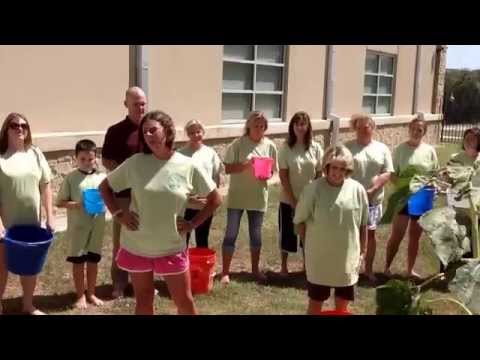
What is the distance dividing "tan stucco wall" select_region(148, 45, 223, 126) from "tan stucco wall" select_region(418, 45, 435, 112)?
1044 cm

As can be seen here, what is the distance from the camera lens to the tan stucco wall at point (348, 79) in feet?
44.0

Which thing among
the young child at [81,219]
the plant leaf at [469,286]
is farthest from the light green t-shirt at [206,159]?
the plant leaf at [469,286]

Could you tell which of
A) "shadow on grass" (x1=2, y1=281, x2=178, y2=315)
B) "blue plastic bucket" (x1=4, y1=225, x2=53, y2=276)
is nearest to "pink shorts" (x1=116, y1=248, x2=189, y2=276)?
"blue plastic bucket" (x1=4, y1=225, x2=53, y2=276)

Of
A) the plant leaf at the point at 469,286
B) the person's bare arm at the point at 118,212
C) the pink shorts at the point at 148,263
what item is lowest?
the pink shorts at the point at 148,263

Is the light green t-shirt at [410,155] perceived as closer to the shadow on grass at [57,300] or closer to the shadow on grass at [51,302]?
the shadow on grass at [57,300]

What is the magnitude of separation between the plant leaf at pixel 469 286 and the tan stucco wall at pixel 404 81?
1633 cm

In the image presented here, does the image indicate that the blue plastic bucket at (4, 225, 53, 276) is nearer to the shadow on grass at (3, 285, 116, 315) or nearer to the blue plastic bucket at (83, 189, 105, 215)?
the blue plastic bucket at (83, 189, 105, 215)

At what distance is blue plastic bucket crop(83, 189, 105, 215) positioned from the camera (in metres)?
4.38

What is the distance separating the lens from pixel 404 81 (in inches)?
685

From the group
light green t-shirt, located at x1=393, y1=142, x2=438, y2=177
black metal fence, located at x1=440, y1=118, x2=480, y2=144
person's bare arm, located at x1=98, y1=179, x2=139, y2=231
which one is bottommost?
black metal fence, located at x1=440, y1=118, x2=480, y2=144

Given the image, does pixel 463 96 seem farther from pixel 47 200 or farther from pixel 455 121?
pixel 47 200

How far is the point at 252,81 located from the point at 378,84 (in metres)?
6.33

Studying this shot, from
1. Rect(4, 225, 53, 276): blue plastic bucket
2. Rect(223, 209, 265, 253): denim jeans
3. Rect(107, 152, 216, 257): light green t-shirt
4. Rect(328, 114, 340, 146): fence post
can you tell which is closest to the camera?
Rect(107, 152, 216, 257): light green t-shirt

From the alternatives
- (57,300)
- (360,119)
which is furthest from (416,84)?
(57,300)
